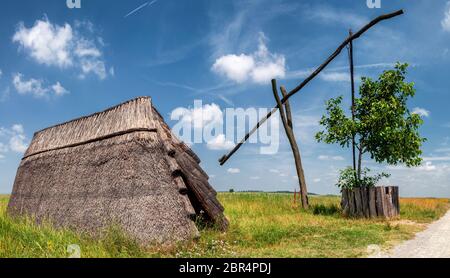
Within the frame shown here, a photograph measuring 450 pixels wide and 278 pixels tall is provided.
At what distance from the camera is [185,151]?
10.7 m

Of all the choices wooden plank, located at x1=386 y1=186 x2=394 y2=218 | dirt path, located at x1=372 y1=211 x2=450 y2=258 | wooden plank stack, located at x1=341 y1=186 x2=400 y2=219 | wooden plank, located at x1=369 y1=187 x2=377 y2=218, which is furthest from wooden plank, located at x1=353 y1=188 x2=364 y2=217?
dirt path, located at x1=372 y1=211 x2=450 y2=258

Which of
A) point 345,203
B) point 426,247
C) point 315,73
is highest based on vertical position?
point 315,73

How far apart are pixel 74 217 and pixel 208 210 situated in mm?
3223

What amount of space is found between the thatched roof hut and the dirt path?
399 cm

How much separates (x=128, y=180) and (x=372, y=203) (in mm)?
9784

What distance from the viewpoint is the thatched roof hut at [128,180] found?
29.7 feet

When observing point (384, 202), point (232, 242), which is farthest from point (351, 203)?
point (232, 242)

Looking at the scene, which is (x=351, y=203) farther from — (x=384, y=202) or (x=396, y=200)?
(x=396, y=200)

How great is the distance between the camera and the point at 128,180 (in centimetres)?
946

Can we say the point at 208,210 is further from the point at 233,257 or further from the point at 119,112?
the point at 119,112

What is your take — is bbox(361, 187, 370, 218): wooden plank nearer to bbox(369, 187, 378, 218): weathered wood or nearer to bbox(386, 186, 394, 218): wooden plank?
bbox(369, 187, 378, 218): weathered wood

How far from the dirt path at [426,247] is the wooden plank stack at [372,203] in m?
3.19

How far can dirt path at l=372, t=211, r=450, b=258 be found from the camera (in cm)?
841

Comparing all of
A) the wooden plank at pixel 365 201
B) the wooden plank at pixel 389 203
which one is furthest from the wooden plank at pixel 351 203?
the wooden plank at pixel 389 203
